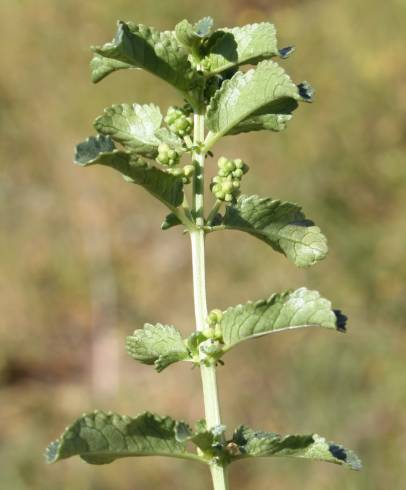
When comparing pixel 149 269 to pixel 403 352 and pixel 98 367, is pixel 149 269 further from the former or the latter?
pixel 403 352

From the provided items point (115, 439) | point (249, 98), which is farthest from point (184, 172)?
point (115, 439)

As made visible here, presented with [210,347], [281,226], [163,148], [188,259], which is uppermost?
[188,259]

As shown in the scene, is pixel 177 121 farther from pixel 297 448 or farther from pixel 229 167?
pixel 297 448

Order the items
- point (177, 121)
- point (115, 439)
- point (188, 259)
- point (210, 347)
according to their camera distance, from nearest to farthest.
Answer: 1. point (115, 439)
2. point (210, 347)
3. point (177, 121)
4. point (188, 259)

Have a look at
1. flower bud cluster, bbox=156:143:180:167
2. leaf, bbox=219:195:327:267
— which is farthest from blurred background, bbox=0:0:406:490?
flower bud cluster, bbox=156:143:180:167

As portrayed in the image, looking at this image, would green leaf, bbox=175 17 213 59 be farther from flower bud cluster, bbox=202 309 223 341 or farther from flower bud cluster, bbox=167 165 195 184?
flower bud cluster, bbox=202 309 223 341

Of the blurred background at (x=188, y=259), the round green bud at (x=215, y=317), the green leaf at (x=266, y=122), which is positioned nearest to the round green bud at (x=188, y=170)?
the green leaf at (x=266, y=122)

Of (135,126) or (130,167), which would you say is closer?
(130,167)

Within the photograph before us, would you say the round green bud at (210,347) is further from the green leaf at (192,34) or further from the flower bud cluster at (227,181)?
the green leaf at (192,34)
